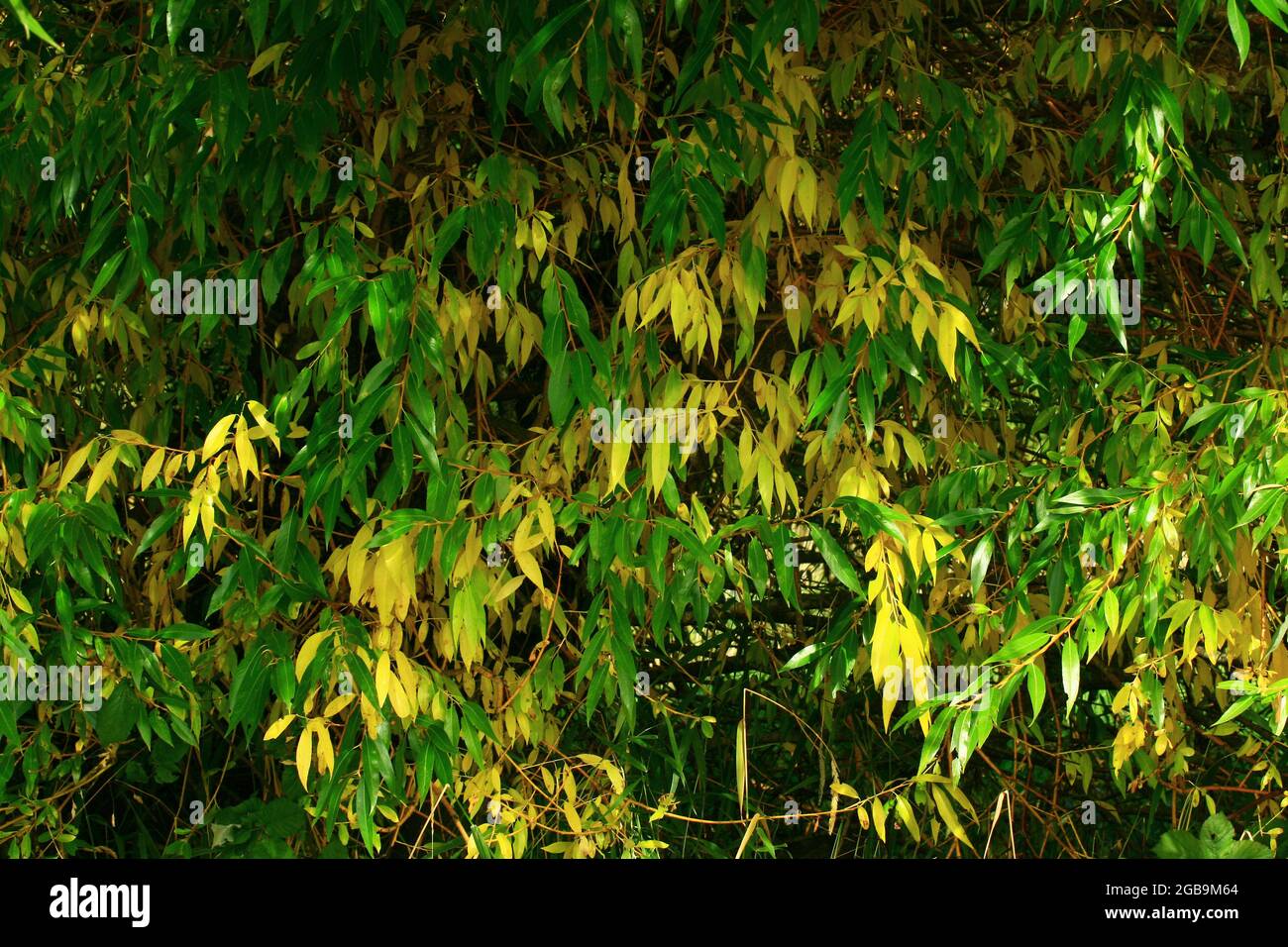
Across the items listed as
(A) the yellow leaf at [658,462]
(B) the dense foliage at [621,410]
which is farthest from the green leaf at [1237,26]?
(A) the yellow leaf at [658,462]

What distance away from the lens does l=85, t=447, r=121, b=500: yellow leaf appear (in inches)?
66.3

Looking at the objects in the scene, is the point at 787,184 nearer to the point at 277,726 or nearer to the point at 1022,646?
the point at 1022,646

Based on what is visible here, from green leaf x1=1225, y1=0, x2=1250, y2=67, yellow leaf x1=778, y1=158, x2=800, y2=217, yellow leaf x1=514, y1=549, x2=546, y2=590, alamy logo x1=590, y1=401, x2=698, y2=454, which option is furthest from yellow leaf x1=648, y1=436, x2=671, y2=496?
green leaf x1=1225, y1=0, x2=1250, y2=67

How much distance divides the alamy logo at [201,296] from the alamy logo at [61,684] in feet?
1.75

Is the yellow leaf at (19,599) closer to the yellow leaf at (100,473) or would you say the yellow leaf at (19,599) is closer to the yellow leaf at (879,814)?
the yellow leaf at (100,473)

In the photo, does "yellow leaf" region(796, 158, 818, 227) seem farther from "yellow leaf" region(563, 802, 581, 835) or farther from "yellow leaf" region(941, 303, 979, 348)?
"yellow leaf" region(563, 802, 581, 835)

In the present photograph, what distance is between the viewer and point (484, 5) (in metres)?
1.77

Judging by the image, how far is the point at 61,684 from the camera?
1843mm

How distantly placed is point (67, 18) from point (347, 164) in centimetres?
A: 56

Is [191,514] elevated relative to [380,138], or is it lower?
lower

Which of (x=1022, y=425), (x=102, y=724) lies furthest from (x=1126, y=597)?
(x=102, y=724)


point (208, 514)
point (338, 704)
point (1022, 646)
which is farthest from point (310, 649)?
point (1022, 646)

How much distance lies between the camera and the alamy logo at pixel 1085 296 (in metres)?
1.66

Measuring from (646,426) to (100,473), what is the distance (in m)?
0.73
